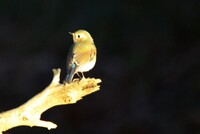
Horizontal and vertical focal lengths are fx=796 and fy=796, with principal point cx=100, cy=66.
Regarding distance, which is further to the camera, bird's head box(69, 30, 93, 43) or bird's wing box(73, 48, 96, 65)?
bird's head box(69, 30, 93, 43)

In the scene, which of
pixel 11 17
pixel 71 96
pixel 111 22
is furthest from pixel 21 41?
pixel 71 96

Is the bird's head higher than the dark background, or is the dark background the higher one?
the dark background

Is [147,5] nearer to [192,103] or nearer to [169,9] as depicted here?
[169,9]

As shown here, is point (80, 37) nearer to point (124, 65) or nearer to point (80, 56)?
point (80, 56)

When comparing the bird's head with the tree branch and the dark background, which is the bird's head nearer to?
the tree branch

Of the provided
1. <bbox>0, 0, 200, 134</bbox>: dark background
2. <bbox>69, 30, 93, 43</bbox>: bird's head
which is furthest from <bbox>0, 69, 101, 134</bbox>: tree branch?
<bbox>0, 0, 200, 134</bbox>: dark background

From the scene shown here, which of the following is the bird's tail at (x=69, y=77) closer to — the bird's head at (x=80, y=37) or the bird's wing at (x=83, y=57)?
the bird's wing at (x=83, y=57)

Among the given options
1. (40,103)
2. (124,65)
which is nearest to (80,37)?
(40,103)

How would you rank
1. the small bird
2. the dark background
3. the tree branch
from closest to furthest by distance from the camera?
the tree branch → the small bird → the dark background
